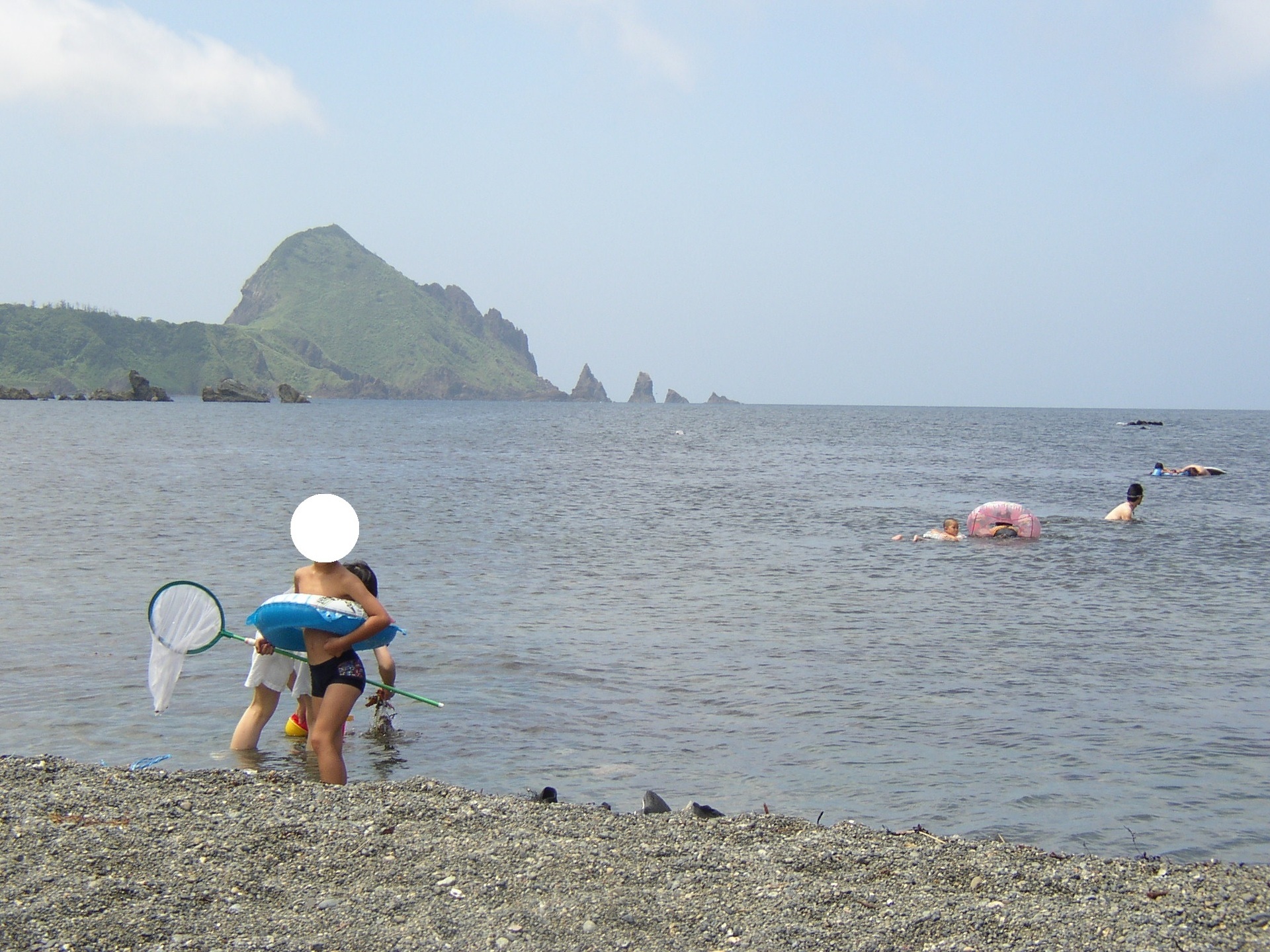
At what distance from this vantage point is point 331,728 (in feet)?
23.6

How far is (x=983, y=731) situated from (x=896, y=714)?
32.3 inches

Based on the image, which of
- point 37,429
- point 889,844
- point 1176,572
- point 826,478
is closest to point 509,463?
point 826,478

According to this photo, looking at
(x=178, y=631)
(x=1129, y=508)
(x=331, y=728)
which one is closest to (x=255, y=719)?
(x=178, y=631)

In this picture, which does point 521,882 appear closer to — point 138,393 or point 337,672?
point 337,672

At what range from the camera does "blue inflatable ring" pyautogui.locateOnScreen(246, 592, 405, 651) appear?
6.86 metres

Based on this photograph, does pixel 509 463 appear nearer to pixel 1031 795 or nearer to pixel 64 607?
pixel 64 607

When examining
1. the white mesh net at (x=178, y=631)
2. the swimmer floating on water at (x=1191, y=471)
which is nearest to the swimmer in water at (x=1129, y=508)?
the swimmer floating on water at (x=1191, y=471)

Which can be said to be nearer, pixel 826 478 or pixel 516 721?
pixel 516 721

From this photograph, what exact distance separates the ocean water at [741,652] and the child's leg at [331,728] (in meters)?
1.20

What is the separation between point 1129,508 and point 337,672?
23.9 m

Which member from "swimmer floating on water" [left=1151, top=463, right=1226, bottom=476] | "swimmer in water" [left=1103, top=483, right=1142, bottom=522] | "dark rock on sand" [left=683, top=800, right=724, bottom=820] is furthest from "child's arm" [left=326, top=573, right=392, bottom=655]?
"swimmer floating on water" [left=1151, top=463, right=1226, bottom=476]

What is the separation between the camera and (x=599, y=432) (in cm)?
10331

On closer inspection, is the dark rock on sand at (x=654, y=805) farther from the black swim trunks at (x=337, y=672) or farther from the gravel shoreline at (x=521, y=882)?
the black swim trunks at (x=337, y=672)

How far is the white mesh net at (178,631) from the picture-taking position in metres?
7.47
